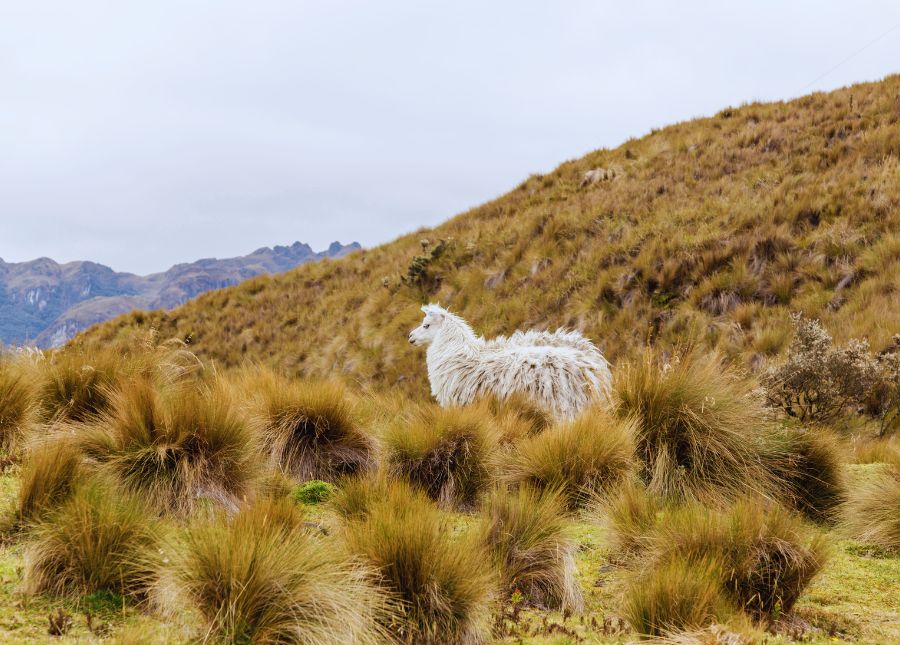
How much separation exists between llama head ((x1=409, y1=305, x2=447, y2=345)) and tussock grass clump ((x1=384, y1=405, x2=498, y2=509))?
167 inches

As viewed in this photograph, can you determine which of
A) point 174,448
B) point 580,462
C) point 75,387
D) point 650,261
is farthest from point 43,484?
point 650,261

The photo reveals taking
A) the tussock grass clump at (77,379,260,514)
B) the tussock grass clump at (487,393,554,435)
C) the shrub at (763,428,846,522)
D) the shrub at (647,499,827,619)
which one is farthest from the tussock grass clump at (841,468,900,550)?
the tussock grass clump at (77,379,260,514)

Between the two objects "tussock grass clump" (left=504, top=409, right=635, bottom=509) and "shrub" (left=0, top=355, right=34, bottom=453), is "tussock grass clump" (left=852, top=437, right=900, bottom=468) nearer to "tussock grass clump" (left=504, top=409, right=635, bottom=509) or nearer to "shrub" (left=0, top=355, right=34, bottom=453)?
"tussock grass clump" (left=504, top=409, right=635, bottom=509)

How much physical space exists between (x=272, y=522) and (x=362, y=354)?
14.1 meters

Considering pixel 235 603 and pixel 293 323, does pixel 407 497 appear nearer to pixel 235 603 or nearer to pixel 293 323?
pixel 235 603

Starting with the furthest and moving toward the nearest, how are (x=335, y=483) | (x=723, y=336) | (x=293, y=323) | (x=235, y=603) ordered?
(x=293, y=323), (x=723, y=336), (x=335, y=483), (x=235, y=603)

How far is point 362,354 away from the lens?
17.1m

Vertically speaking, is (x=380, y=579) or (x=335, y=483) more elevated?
(x=380, y=579)

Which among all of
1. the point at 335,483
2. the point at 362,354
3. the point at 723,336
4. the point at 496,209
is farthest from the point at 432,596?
the point at 496,209

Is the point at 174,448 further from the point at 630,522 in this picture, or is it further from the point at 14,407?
the point at 630,522

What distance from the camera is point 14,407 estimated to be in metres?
5.02

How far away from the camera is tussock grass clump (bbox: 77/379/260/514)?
407 centimetres

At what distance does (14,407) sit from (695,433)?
18.1 feet

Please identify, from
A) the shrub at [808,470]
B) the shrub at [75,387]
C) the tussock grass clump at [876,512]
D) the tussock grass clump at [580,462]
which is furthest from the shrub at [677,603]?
the shrub at [75,387]
